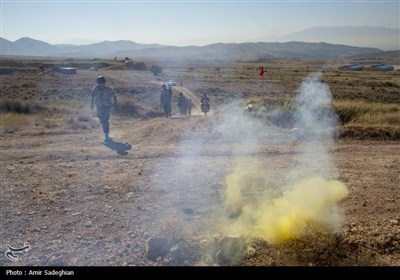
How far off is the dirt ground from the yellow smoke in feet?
0.63

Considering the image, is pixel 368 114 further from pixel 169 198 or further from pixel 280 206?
pixel 169 198

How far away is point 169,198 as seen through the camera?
6.83m

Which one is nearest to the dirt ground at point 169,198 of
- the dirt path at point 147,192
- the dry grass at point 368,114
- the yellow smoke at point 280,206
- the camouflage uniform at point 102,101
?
the dirt path at point 147,192

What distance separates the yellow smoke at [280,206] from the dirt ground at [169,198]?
0.63ft

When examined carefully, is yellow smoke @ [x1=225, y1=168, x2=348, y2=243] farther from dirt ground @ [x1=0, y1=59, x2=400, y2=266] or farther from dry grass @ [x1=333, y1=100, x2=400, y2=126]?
dry grass @ [x1=333, y1=100, x2=400, y2=126]

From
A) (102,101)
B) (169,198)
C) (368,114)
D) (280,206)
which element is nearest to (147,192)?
(169,198)

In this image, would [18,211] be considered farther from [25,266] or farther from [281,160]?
[281,160]

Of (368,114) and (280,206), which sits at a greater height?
(368,114)

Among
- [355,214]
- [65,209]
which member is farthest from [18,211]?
[355,214]

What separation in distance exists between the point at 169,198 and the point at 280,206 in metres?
2.11

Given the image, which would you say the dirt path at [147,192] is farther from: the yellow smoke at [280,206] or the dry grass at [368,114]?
the dry grass at [368,114]

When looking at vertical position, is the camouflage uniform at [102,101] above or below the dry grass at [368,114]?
above

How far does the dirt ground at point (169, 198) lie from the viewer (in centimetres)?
498

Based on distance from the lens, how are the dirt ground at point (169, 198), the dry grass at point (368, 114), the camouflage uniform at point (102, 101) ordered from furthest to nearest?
the dry grass at point (368, 114)
the camouflage uniform at point (102, 101)
the dirt ground at point (169, 198)
